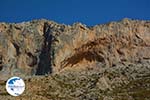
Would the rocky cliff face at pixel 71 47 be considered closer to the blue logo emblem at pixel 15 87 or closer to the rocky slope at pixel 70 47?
the rocky slope at pixel 70 47

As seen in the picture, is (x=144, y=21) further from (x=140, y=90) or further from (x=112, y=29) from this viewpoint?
(x=140, y=90)

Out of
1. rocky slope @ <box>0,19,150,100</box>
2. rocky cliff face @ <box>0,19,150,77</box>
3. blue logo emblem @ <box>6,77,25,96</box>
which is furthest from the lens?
rocky cliff face @ <box>0,19,150,77</box>

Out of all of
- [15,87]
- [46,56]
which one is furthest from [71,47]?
[15,87]

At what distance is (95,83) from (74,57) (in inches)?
863

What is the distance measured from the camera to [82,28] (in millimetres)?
85062

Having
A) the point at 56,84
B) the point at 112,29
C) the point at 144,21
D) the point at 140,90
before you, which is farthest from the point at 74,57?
the point at 140,90

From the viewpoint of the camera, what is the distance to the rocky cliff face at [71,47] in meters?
81.1

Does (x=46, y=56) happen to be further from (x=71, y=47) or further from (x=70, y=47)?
(x=71, y=47)

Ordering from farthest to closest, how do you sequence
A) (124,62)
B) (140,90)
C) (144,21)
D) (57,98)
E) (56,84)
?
(144,21), (124,62), (56,84), (140,90), (57,98)

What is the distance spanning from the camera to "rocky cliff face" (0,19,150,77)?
8112 cm

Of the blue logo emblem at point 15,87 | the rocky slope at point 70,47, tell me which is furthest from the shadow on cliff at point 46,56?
the blue logo emblem at point 15,87

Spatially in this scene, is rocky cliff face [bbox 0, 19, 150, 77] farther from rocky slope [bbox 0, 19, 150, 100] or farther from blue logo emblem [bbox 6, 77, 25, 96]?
blue logo emblem [bbox 6, 77, 25, 96]

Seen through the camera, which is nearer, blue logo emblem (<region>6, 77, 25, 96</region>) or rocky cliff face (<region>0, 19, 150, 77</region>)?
blue logo emblem (<region>6, 77, 25, 96</region>)

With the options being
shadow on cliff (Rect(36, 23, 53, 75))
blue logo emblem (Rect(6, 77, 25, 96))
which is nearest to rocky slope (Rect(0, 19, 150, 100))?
shadow on cliff (Rect(36, 23, 53, 75))
